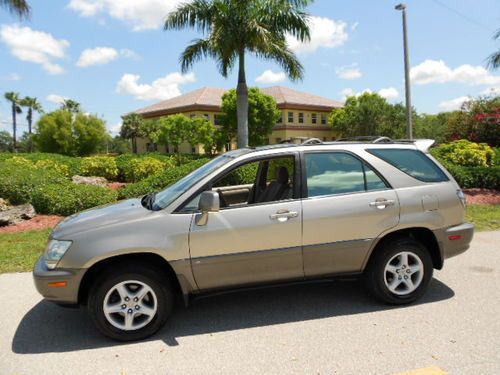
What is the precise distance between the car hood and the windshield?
0.59 feet

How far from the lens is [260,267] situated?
3.99m

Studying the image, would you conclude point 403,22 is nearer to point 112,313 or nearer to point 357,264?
point 357,264

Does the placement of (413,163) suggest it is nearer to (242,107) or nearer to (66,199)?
(66,199)

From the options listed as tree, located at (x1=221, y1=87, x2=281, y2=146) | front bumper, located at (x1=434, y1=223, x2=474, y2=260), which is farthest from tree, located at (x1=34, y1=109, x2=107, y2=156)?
front bumper, located at (x1=434, y1=223, x2=474, y2=260)

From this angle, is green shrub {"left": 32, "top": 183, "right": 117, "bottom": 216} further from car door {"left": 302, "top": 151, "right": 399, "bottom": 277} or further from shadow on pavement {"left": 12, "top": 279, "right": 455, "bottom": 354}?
car door {"left": 302, "top": 151, "right": 399, "bottom": 277}

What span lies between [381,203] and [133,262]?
2.49m

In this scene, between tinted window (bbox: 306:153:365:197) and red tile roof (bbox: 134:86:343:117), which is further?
red tile roof (bbox: 134:86:343:117)

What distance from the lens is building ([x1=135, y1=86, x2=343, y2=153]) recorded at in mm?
46625

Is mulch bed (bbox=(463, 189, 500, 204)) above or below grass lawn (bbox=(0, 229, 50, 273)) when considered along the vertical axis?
above

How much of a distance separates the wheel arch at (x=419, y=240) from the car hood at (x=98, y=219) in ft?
7.61

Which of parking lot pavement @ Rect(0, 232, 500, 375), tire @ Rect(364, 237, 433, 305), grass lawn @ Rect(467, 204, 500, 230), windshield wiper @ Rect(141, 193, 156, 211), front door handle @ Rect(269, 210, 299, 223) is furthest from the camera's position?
grass lawn @ Rect(467, 204, 500, 230)

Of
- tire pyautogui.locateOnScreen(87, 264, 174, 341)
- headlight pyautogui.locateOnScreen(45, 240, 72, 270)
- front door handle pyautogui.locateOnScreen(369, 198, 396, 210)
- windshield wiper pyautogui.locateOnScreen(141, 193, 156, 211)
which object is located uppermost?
windshield wiper pyautogui.locateOnScreen(141, 193, 156, 211)

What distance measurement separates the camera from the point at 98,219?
12.9 ft

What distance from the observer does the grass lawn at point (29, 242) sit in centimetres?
629
